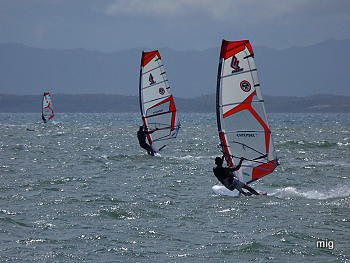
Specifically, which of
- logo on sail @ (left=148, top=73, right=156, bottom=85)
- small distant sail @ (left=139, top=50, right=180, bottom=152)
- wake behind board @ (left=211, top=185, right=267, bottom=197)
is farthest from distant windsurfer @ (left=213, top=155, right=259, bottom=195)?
logo on sail @ (left=148, top=73, right=156, bottom=85)

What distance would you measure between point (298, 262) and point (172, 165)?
52.0 feet

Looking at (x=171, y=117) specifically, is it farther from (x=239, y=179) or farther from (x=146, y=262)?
(x=146, y=262)

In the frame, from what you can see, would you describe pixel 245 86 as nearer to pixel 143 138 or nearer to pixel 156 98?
pixel 156 98

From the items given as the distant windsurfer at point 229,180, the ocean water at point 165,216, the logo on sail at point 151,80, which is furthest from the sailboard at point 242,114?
the logo on sail at point 151,80

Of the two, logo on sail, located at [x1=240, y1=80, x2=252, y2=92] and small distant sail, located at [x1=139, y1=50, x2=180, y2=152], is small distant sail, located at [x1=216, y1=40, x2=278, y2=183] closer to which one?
logo on sail, located at [x1=240, y1=80, x2=252, y2=92]

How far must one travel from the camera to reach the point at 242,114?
17.7 m

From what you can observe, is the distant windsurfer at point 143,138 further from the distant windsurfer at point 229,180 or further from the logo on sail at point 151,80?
the distant windsurfer at point 229,180

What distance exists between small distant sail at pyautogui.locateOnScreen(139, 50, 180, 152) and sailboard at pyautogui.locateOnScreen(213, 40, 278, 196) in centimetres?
1096

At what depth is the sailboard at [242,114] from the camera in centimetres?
1747

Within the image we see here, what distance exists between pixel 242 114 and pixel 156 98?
1128 centimetres

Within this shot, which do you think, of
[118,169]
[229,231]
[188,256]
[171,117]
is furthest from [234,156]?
[171,117]

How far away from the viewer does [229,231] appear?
13547mm

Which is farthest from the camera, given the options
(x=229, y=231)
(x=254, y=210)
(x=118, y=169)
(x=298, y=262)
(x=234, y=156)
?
(x=118, y=169)

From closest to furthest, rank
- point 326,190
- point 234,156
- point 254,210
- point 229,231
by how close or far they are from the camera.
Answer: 1. point 229,231
2. point 254,210
3. point 234,156
4. point 326,190
